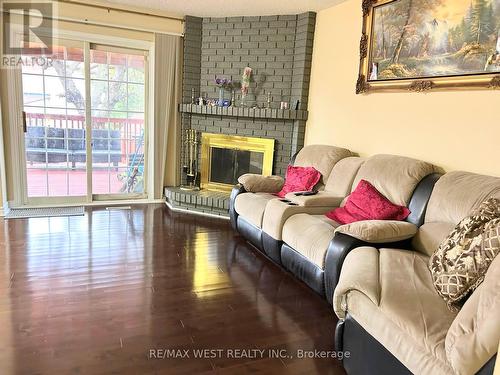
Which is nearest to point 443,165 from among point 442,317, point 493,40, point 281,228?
point 493,40

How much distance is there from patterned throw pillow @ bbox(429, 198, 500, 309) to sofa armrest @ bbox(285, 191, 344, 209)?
1.24 metres

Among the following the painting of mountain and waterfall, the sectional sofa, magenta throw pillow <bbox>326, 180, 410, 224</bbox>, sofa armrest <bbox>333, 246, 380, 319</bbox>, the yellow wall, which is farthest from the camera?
magenta throw pillow <bbox>326, 180, 410, 224</bbox>

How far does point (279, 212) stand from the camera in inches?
121

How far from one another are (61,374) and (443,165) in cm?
286

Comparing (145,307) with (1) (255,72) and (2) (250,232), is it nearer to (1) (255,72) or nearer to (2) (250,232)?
(2) (250,232)

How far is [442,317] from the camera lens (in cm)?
160

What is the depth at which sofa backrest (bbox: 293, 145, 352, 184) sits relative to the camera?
3.71 m

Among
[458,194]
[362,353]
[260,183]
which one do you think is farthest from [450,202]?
[260,183]

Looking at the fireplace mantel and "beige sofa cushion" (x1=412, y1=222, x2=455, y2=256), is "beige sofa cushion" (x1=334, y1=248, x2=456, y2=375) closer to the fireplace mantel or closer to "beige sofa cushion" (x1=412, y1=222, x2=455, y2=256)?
"beige sofa cushion" (x1=412, y1=222, x2=455, y2=256)

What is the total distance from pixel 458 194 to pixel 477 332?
1270 mm

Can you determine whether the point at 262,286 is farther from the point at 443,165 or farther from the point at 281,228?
the point at 443,165

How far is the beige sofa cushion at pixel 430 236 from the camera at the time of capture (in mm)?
2334

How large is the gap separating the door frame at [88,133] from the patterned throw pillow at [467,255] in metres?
3.94

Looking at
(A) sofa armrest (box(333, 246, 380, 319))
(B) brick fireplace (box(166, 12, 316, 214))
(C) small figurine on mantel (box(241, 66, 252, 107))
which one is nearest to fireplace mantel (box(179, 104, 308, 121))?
(B) brick fireplace (box(166, 12, 316, 214))
